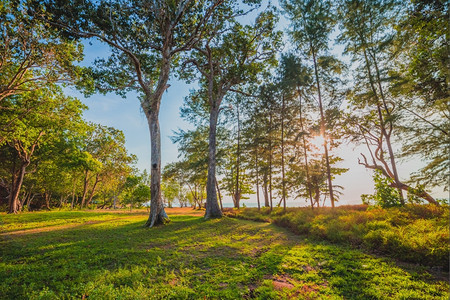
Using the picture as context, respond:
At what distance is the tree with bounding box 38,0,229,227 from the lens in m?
9.66

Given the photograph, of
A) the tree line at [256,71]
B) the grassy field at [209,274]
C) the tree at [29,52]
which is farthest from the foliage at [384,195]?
the tree at [29,52]

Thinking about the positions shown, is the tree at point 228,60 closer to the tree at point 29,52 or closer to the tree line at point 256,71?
the tree line at point 256,71

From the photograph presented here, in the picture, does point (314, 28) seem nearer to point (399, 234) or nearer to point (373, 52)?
point (373, 52)

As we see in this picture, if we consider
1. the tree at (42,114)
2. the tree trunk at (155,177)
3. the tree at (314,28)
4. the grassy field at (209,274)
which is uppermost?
the tree at (314,28)

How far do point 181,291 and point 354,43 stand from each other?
18.2 metres

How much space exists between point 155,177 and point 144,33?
9.63 metres

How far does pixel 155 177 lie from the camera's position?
38.7ft

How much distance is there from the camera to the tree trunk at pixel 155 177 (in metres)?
11.7

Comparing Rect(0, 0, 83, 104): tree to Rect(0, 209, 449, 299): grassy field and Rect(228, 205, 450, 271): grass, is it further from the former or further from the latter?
Rect(228, 205, 450, 271): grass

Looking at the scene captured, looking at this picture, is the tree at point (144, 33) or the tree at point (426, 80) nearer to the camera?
the tree at point (426, 80)

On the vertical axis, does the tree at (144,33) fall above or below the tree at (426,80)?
above

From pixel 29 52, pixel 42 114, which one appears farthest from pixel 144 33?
pixel 42 114

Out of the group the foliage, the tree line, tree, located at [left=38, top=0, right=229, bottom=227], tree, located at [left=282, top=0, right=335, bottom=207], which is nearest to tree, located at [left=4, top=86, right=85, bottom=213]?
the tree line

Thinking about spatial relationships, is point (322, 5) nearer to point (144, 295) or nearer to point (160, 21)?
point (160, 21)
